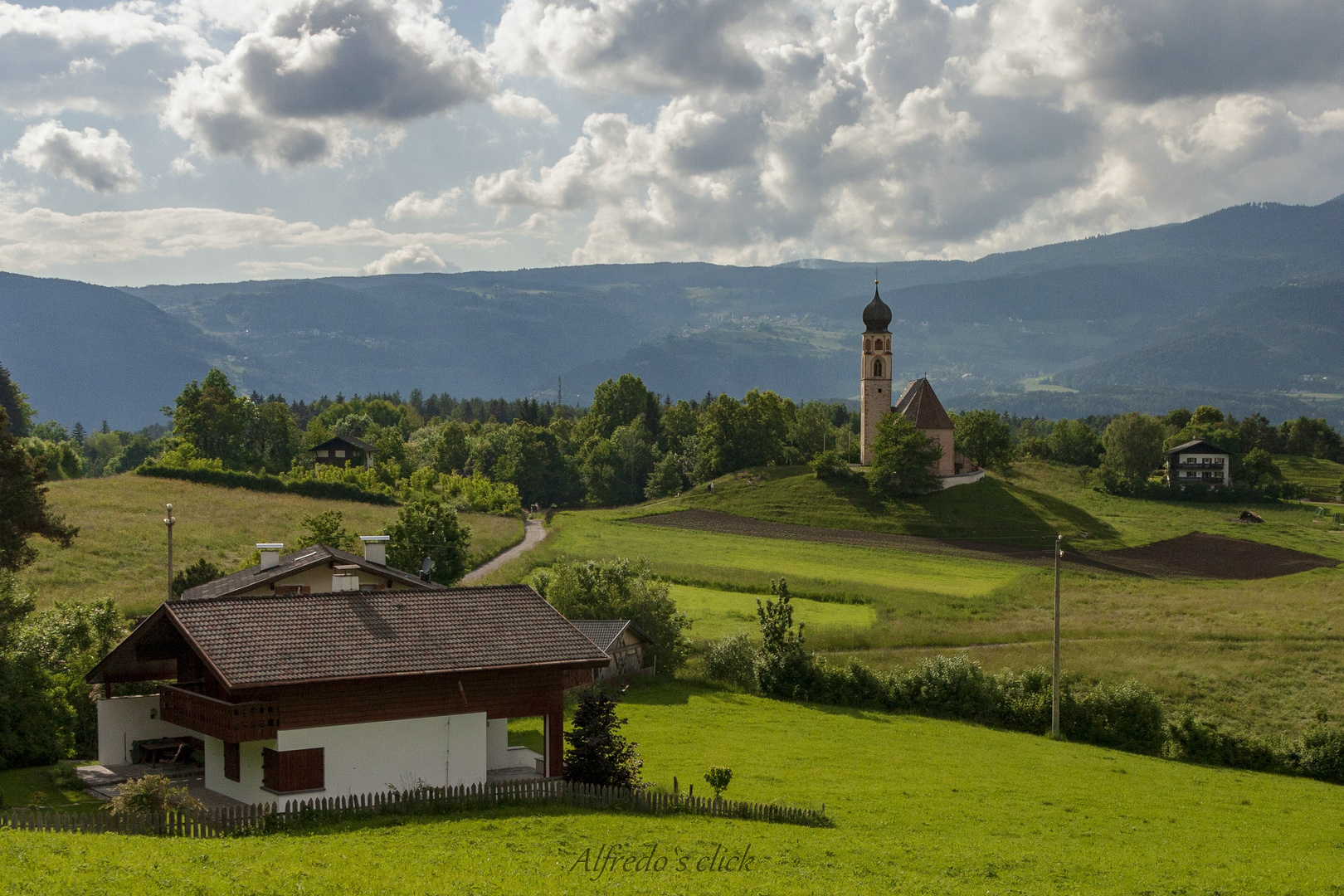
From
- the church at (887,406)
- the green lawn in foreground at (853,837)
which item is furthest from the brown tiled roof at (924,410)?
the green lawn in foreground at (853,837)

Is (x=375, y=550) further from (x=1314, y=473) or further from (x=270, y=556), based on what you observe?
(x=1314, y=473)

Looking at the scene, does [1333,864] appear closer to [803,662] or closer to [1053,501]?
[803,662]

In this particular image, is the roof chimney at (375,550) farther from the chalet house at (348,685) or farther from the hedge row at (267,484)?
the hedge row at (267,484)

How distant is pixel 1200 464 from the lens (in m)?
Result: 131

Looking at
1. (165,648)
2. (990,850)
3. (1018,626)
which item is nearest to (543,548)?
(1018,626)

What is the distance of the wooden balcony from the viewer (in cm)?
2430

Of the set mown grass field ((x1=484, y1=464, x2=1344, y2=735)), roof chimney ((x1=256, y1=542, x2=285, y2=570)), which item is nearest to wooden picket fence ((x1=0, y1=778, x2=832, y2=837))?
roof chimney ((x1=256, y1=542, x2=285, y2=570))

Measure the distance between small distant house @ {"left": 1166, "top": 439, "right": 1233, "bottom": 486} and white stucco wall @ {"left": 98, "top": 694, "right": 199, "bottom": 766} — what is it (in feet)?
395

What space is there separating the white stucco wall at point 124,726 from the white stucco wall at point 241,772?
2.47 meters

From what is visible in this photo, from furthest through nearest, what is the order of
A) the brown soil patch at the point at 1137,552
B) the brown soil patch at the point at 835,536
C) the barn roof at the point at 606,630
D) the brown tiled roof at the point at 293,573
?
1. the brown soil patch at the point at 835,536
2. the brown soil patch at the point at 1137,552
3. the barn roof at the point at 606,630
4. the brown tiled roof at the point at 293,573

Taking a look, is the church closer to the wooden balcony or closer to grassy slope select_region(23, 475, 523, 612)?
grassy slope select_region(23, 475, 523, 612)

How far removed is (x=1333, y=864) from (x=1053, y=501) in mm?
81643

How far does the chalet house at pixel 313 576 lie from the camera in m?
35.7

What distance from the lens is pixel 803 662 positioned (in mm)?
48188
